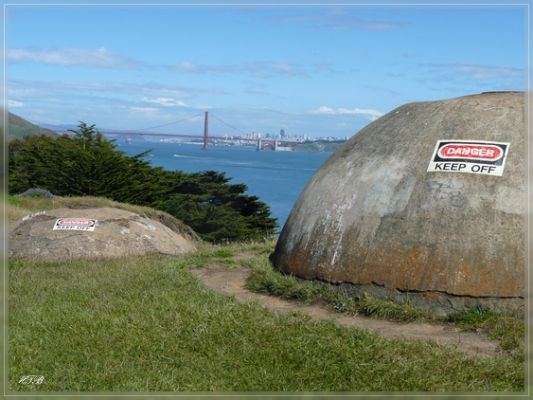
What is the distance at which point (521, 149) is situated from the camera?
742 centimetres

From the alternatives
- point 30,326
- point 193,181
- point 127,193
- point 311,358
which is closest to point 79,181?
point 127,193

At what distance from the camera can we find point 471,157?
747 cm

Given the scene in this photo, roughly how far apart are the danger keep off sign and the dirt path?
5.22 feet

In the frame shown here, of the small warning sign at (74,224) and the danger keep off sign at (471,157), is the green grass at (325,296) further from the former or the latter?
the small warning sign at (74,224)

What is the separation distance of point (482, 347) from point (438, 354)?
0.53 metres

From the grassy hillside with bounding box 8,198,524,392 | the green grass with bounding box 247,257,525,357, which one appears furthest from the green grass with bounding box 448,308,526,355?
the grassy hillside with bounding box 8,198,524,392

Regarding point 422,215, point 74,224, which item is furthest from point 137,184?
point 422,215

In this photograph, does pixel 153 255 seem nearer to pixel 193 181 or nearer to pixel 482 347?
pixel 482 347

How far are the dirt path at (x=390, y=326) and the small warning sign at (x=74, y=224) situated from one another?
3360mm

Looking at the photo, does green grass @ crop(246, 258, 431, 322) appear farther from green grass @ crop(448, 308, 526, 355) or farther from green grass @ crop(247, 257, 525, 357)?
green grass @ crop(448, 308, 526, 355)

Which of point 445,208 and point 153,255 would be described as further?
point 153,255

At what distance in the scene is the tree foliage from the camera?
24.7 meters

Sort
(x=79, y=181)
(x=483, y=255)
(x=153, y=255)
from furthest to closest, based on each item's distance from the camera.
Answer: (x=79, y=181), (x=153, y=255), (x=483, y=255)

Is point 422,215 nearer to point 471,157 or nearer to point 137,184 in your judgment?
point 471,157
